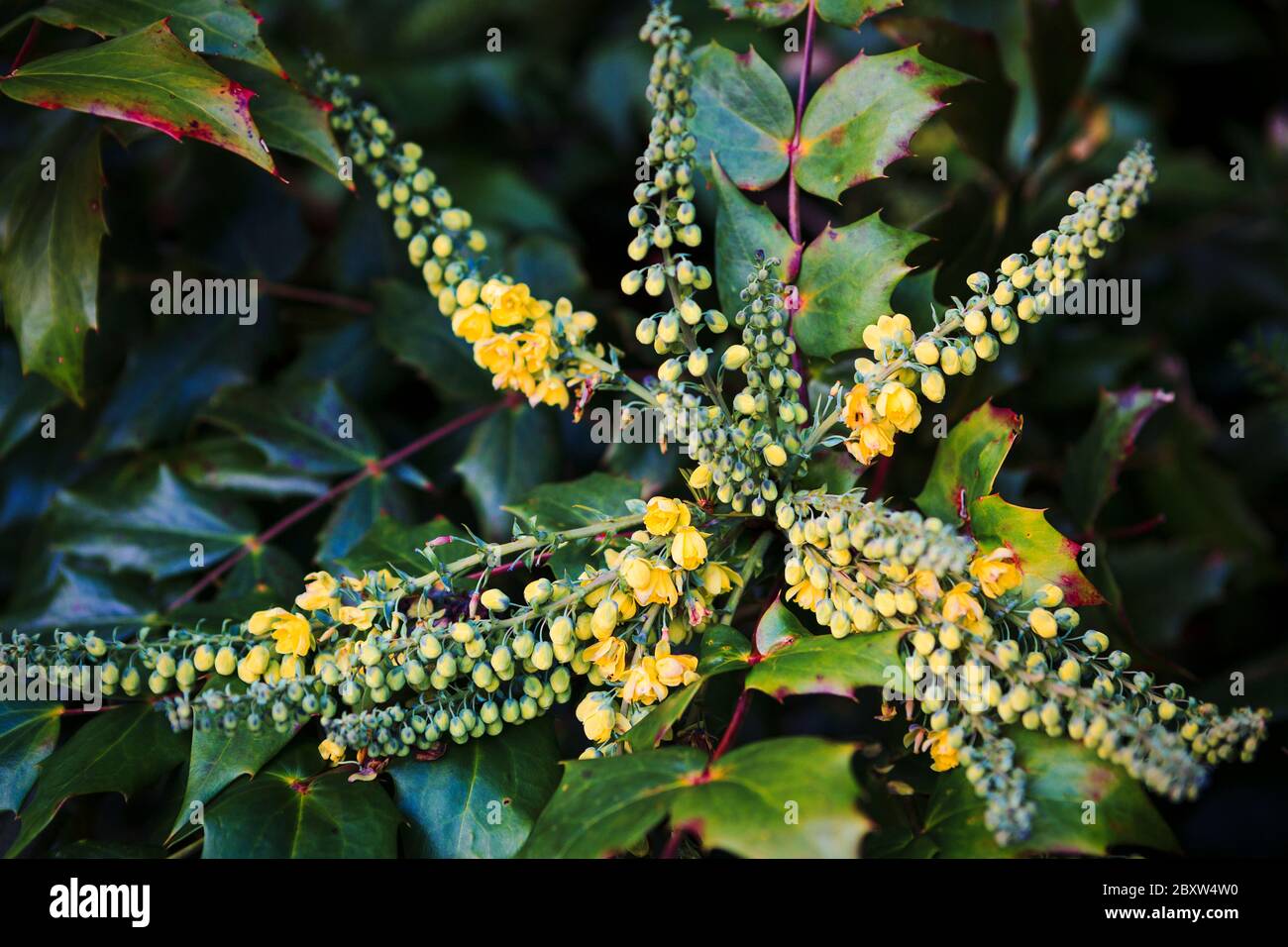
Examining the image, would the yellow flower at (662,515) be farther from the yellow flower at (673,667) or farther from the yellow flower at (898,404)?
the yellow flower at (898,404)

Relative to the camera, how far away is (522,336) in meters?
1.07

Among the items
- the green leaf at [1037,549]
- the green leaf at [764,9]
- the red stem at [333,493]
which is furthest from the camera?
the red stem at [333,493]

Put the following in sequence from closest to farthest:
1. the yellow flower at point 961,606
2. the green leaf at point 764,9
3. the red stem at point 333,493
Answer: the yellow flower at point 961,606 → the green leaf at point 764,9 → the red stem at point 333,493

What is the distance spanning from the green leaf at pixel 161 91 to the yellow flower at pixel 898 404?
727 millimetres

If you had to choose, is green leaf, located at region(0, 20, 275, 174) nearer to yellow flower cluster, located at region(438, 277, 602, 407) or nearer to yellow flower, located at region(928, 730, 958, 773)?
yellow flower cluster, located at region(438, 277, 602, 407)

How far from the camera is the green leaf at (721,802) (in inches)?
32.5

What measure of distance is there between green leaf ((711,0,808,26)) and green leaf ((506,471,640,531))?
25.8 inches

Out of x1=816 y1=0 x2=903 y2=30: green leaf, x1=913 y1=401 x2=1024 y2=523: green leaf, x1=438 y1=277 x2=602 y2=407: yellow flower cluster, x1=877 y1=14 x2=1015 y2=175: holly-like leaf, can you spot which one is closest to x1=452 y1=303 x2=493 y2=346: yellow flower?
x1=438 y1=277 x2=602 y2=407: yellow flower cluster

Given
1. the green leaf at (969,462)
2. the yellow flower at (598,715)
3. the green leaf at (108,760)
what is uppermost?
the green leaf at (969,462)

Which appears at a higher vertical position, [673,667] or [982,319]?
[982,319]

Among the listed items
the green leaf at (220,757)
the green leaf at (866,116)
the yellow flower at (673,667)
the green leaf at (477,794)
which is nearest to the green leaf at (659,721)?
the yellow flower at (673,667)

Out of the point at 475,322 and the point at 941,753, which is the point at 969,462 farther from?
the point at 475,322

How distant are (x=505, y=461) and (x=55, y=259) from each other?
66 centimetres

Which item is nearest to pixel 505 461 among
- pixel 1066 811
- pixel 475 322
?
pixel 475 322
